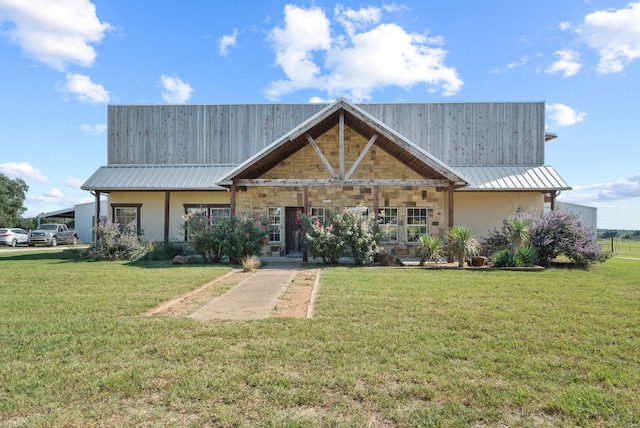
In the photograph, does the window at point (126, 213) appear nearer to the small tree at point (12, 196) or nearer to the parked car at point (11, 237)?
the parked car at point (11, 237)

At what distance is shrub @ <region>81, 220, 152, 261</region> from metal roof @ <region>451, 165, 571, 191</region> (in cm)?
1317

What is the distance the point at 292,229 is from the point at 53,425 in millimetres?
14793

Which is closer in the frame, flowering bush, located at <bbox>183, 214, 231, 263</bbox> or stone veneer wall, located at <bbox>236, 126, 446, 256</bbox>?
flowering bush, located at <bbox>183, 214, 231, 263</bbox>

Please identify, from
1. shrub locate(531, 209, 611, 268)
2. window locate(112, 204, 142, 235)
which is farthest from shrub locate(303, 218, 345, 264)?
window locate(112, 204, 142, 235)

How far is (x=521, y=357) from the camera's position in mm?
4488

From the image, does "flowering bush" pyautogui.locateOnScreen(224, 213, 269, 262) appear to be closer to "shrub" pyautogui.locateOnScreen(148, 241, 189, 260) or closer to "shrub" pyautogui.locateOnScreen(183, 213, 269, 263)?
"shrub" pyautogui.locateOnScreen(183, 213, 269, 263)

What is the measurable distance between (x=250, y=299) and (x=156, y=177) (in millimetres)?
13178

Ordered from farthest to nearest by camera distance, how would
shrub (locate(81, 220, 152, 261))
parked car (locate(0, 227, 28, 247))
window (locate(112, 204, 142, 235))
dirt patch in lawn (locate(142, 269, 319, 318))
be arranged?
parked car (locate(0, 227, 28, 247)) → window (locate(112, 204, 142, 235)) → shrub (locate(81, 220, 152, 261)) → dirt patch in lawn (locate(142, 269, 319, 318))

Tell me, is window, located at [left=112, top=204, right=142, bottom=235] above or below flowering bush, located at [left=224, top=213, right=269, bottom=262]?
above

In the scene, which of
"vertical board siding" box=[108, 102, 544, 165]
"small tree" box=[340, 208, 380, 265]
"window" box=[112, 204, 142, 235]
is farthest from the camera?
"vertical board siding" box=[108, 102, 544, 165]

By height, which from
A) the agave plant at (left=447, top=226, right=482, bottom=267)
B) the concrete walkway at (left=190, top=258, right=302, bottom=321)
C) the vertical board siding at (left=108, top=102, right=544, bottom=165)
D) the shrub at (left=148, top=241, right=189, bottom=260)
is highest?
the vertical board siding at (left=108, top=102, right=544, bottom=165)

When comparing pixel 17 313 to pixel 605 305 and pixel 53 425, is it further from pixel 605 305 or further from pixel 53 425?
pixel 605 305

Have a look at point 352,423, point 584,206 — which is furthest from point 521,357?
point 584,206

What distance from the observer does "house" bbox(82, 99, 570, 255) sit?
15867 millimetres
